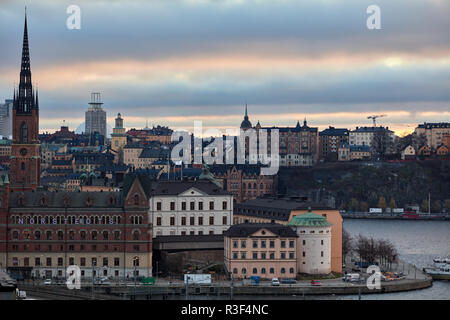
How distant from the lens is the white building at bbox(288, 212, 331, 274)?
185ft

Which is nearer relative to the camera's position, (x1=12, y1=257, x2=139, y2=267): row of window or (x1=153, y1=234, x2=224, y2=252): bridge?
(x1=12, y1=257, x2=139, y2=267): row of window

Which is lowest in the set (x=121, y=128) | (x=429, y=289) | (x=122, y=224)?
(x=429, y=289)

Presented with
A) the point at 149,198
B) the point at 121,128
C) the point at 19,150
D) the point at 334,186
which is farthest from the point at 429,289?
the point at 121,128

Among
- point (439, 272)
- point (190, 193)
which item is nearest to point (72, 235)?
point (190, 193)

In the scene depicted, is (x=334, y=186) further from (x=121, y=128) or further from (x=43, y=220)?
(x=43, y=220)

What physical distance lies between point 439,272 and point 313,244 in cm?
1049

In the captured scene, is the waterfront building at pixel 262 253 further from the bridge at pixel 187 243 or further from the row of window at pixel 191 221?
the row of window at pixel 191 221

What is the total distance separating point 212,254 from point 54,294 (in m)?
15.9

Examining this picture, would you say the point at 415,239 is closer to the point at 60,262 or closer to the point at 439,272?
the point at 439,272

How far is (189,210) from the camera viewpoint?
6162 centimetres

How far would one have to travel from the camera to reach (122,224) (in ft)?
183

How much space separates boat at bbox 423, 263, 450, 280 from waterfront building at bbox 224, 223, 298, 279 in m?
10.6

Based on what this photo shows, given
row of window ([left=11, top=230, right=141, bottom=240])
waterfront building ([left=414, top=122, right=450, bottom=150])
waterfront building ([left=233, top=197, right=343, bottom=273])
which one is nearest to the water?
waterfront building ([left=233, top=197, right=343, bottom=273])

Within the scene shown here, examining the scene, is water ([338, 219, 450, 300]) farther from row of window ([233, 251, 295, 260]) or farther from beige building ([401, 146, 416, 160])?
beige building ([401, 146, 416, 160])
